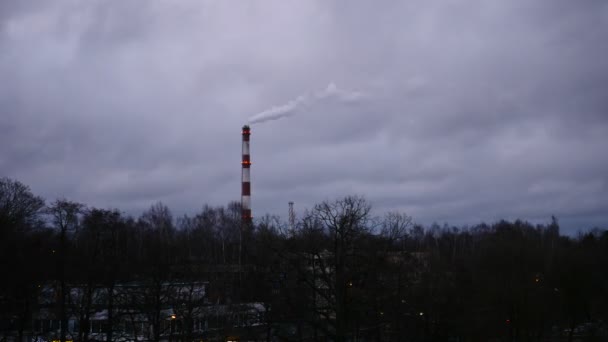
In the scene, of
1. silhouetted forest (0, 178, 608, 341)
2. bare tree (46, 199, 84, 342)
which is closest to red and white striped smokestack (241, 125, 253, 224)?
silhouetted forest (0, 178, 608, 341)

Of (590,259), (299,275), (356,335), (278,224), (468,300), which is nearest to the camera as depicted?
(299,275)

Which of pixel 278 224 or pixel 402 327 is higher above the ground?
pixel 278 224

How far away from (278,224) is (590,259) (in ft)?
116

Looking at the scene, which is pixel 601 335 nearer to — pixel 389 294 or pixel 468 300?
pixel 468 300

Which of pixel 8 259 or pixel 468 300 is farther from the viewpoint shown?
pixel 468 300

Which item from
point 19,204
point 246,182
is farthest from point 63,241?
point 246,182

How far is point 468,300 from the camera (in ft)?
165

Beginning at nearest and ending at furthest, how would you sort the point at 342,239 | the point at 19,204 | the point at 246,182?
the point at 342,239, the point at 19,204, the point at 246,182

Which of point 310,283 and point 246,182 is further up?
point 246,182

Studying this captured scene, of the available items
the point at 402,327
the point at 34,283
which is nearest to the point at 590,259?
the point at 402,327

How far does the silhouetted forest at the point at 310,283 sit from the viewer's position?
34312 mm

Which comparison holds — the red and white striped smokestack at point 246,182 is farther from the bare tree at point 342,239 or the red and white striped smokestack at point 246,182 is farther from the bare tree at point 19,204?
the bare tree at point 342,239

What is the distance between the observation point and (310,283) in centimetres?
3362

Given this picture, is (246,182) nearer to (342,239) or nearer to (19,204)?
(19,204)
